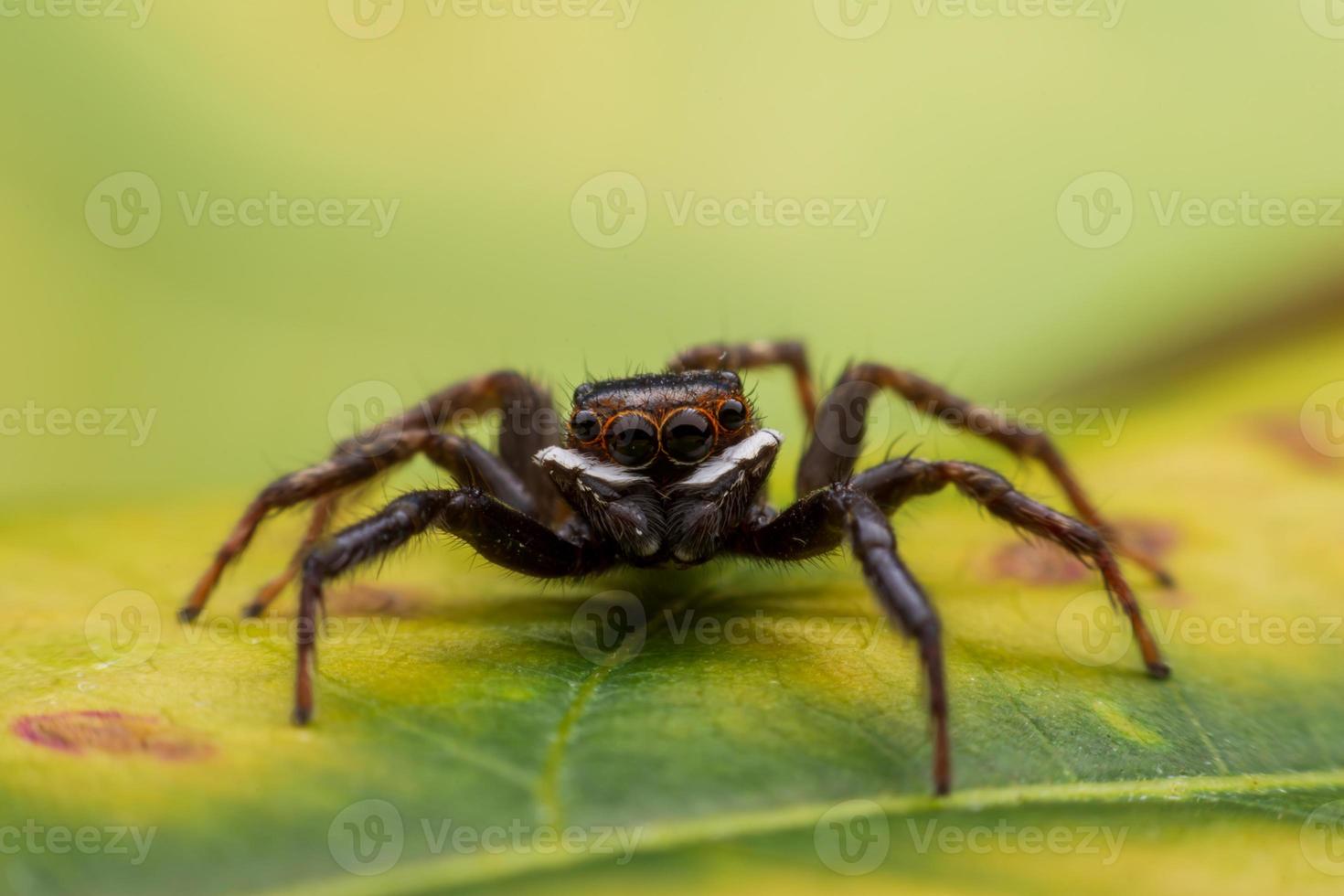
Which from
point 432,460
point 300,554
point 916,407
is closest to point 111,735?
point 300,554

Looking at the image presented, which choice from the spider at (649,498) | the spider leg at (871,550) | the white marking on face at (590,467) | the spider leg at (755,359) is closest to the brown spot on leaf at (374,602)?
the spider at (649,498)

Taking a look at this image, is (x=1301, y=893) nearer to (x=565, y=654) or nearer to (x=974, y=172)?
(x=565, y=654)

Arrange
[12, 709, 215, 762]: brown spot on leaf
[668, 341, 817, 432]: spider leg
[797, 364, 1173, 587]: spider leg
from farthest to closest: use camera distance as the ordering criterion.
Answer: [668, 341, 817, 432]: spider leg → [797, 364, 1173, 587]: spider leg → [12, 709, 215, 762]: brown spot on leaf

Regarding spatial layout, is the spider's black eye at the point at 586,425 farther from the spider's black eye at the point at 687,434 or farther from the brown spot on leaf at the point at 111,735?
the brown spot on leaf at the point at 111,735

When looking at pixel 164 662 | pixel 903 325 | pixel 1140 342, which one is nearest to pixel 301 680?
pixel 164 662

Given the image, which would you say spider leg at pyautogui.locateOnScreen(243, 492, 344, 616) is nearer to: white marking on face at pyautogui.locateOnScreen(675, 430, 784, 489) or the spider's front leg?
the spider's front leg

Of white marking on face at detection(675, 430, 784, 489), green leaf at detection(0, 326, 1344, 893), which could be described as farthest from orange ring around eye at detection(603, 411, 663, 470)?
green leaf at detection(0, 326, 1344, 893)
